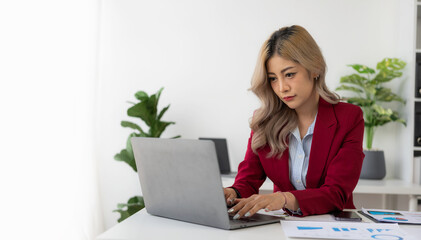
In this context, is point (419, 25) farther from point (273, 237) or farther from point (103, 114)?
point (273, 237)

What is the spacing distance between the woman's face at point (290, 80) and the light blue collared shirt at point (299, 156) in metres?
0.14

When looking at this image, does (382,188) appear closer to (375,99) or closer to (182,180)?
(375,99)

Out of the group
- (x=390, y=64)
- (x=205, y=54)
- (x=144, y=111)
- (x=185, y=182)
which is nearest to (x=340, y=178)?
(x=185, y=182)

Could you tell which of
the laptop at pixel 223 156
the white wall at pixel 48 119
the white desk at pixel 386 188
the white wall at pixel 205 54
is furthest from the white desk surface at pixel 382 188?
the white wall at pixel 48 119

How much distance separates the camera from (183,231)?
123cm

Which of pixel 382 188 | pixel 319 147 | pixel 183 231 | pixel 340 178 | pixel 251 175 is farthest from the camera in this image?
pixel 382 188

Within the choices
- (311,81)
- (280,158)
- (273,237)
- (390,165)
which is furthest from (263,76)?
(390,165)

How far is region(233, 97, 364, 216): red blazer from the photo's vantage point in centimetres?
156

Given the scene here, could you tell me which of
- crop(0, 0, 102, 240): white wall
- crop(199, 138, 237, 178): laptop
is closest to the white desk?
crop(199, 138, 237, 178): laptop

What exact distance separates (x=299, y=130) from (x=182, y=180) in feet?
2.55

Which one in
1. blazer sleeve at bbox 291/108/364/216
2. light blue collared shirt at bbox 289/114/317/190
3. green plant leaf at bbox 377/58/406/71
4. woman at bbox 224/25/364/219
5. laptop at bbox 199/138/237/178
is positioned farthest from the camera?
laptop at bbox 199/138/237/178

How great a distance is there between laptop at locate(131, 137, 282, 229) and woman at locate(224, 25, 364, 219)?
264mm

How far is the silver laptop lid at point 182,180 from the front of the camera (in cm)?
121

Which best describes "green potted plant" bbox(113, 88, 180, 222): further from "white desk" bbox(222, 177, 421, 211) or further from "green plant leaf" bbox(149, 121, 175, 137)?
"white desk" bbox(222, 177, 421, 211)
